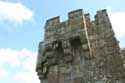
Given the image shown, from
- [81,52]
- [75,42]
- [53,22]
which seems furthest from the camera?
[53,22]

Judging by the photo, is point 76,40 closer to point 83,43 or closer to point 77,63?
point 83,43

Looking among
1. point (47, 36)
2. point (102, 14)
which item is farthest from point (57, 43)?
point (102, 14)

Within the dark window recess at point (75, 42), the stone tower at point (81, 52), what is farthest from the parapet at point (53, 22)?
the dark window recess at point (75, 42)

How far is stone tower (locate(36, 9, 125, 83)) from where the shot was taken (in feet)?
20.1

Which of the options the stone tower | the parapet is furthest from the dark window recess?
the parapet

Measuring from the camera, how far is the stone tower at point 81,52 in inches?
241

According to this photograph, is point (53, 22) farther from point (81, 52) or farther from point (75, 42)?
point (81, 52)

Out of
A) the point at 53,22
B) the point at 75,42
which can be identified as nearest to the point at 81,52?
the point at 75,42

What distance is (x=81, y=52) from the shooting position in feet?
22.0

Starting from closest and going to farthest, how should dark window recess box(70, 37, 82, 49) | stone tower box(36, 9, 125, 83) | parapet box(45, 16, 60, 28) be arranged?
stone tower box(36, 9, 125, 83)
dark window recess box(70, 37, 82, 49)
parapet box(45, 16, 60, 28)

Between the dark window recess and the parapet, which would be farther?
the parapet

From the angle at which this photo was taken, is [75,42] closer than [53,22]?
Yes

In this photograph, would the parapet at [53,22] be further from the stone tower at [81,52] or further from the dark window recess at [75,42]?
the dark window recess at [75,42]

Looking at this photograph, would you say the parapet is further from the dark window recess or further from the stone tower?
the dark window recess
